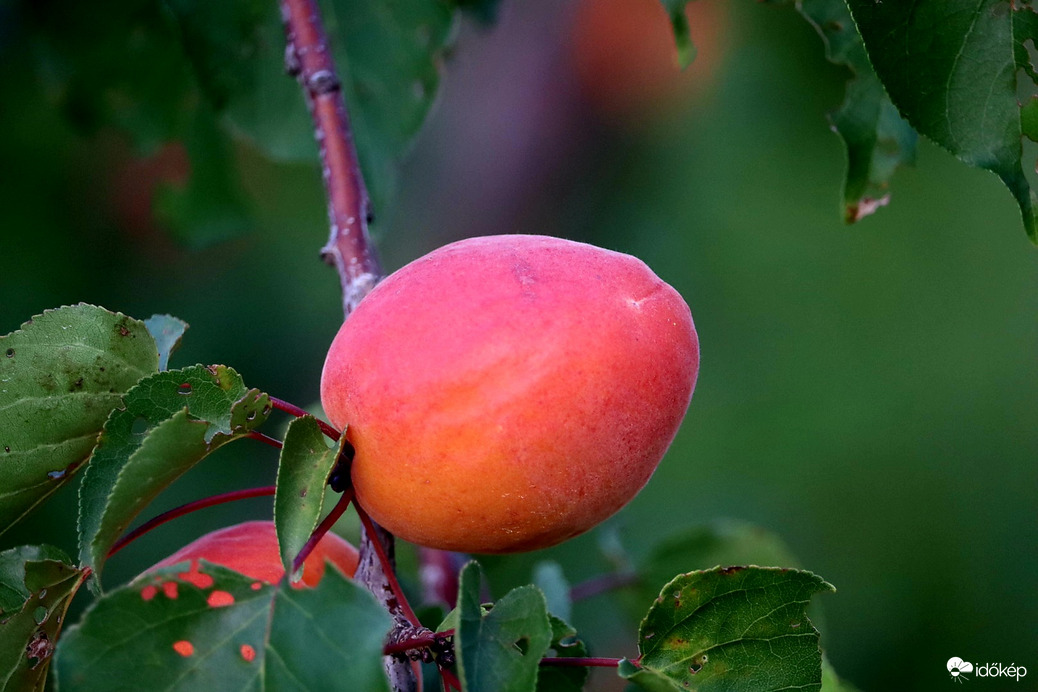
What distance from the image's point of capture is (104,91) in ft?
4.17

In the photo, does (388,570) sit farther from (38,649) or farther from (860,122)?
(860,122)

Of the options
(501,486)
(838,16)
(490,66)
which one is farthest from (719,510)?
(501,486)

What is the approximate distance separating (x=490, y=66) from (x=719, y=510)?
57.5 inches

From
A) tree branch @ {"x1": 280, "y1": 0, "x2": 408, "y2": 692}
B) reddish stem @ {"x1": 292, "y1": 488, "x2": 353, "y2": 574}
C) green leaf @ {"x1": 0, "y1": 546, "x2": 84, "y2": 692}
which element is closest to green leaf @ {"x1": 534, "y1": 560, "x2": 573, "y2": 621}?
tree branch @ {"x1": 280, "y1": 0, "x2": 408, "y2": 692}

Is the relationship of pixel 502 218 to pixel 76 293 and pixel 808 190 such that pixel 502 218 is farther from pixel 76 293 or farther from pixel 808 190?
pixel 76 293

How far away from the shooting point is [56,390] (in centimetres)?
63

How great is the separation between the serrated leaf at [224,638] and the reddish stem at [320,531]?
0.02 meters

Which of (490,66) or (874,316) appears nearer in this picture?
(874,316)

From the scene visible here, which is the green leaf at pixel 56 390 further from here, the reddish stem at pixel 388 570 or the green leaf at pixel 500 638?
the green leaf at pixel 500 638

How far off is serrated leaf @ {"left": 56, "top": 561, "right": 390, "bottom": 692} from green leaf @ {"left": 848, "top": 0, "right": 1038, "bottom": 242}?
499 mm

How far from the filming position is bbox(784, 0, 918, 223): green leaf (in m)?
0.80

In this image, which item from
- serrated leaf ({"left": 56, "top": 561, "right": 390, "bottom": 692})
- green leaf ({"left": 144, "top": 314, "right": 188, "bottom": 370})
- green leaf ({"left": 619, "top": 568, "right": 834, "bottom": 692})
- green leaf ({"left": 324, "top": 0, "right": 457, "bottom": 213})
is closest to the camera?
serrated leaf ({"left": 56, "top": 561, "right": 390, "bottom": 692})

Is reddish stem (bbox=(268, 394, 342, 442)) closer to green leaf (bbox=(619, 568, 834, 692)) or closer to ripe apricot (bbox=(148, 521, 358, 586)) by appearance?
ripe apricot (bbox=(148, 521, 358, 586))

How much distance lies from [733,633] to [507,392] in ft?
0.76
